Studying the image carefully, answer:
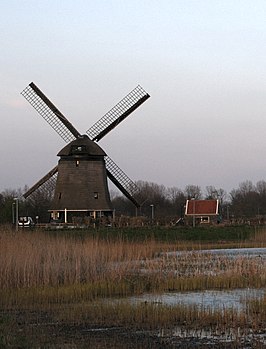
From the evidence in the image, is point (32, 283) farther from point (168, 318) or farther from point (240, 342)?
point (240, 342)

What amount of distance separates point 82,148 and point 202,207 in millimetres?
31896

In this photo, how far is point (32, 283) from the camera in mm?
16125

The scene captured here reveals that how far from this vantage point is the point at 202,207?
7125cm

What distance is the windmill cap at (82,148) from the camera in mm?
41281

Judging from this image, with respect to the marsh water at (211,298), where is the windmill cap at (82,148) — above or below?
above

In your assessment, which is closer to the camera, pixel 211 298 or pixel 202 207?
pixel 211 298

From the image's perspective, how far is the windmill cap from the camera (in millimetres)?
41281

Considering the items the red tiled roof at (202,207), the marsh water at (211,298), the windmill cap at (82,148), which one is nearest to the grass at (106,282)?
the marsh water at (211,298)

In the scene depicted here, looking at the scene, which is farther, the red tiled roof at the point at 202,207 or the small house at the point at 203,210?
the red tiled roof at the point at 202,207

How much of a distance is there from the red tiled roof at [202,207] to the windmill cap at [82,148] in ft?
97.2

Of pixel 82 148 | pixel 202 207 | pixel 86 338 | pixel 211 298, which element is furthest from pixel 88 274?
pixel 202 207

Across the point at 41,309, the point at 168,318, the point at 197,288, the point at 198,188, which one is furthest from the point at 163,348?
the point at 198,188

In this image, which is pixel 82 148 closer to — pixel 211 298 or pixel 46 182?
pixel 46 182

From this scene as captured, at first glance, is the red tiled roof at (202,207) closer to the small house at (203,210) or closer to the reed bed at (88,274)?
the small house at (203,210)
